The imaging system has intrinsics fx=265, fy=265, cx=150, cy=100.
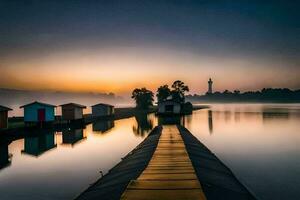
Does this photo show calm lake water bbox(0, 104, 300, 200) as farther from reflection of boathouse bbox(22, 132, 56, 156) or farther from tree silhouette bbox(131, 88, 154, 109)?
tree silhouette bbox(131, 88, 154, 109)

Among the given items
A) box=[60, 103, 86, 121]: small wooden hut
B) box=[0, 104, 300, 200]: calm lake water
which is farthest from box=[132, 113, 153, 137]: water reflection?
box=[60, 103, 86, 121]: small wooden hut

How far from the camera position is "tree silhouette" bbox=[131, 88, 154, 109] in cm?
15412

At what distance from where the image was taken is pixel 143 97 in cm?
15412

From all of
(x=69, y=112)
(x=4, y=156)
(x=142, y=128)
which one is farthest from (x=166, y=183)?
(x=69, y=112)

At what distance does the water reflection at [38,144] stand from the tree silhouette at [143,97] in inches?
4088

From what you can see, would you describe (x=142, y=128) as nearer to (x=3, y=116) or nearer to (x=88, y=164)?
(x=3, y=116)

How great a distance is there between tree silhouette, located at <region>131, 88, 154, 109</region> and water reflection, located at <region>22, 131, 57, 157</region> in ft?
341

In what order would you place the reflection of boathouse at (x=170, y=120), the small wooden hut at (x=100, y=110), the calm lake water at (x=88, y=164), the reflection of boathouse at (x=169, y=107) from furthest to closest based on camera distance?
the reflection of boathouse at (x=169, y=107) < the small wooden hut at (x=100, y=110) < the reflection of boathouse at (x=170, y=120) < the calm lake water at (x=88, y=164)

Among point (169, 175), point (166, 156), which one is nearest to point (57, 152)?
point (166, 156)

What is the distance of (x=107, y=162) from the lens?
30078 millimetres

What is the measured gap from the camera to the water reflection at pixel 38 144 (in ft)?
119

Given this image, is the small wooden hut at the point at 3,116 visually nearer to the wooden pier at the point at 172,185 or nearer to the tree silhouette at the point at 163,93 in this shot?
the wooden pier at the point at 172,185

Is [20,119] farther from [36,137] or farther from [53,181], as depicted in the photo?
[53,181]

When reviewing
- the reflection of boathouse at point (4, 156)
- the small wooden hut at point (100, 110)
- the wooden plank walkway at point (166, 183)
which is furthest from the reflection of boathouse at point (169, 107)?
the wooden plank walkway at point (166, 183)
